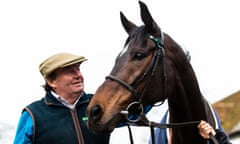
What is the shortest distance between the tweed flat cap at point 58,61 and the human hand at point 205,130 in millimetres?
1030

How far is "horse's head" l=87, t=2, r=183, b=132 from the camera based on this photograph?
412 centimetres

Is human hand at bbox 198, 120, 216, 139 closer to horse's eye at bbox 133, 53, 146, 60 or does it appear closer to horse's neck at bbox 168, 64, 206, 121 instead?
horse's neck at bbox 168, 64, 206, 121

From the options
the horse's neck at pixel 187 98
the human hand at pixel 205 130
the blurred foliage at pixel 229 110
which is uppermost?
the horse's neck at pixel 187 98

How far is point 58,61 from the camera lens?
489 centimetres

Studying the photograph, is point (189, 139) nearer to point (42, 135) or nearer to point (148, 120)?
point (148, 120)

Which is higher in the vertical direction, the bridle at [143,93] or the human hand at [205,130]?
the bridle at [143,93]

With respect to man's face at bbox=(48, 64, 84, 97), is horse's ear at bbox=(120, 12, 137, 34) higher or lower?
higher

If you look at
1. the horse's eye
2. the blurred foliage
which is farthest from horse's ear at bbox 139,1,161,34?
the blurred foliage

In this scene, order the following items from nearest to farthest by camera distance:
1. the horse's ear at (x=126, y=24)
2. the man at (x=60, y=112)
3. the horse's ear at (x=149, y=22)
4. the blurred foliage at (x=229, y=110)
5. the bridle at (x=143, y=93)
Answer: the bridle at (x=143, y=93)
the horse's ear at (x=149, y=22)
the horse's ear at (x=126, y=24)
the man at (x=60, y=112)
the blurred foliage at (x=229, y=110)

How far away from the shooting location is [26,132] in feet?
15.8

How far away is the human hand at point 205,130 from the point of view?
4.46 m

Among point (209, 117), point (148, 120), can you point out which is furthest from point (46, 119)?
point (209, 117)

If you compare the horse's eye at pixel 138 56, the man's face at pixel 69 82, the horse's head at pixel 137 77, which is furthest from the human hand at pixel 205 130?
the man's face at pixel 69 82

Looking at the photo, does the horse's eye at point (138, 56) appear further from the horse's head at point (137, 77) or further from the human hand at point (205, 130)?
the human hand at point (205, 130)
